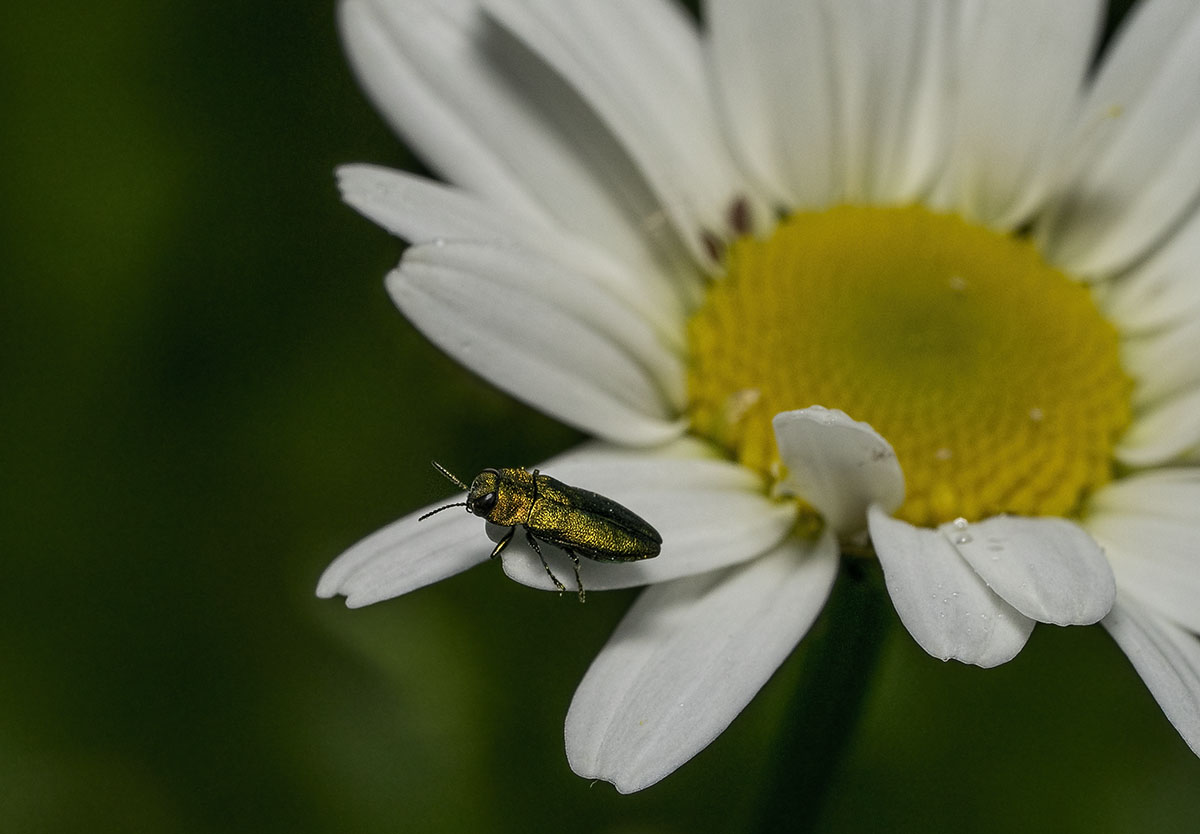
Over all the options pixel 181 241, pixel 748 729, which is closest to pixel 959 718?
pixel 748 729

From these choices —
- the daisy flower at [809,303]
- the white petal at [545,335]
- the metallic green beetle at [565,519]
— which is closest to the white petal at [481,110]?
the daisy flower at [809,303]

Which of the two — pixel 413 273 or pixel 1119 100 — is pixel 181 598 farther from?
pixel 1119 100

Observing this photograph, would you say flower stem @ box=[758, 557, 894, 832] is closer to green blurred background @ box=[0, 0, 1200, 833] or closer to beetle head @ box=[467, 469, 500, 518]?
green blurred background @ box=[0, 0, 1200, 833]

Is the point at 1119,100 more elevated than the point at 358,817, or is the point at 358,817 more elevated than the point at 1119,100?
the point at 1119,100

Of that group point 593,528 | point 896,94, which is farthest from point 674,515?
point 896,94

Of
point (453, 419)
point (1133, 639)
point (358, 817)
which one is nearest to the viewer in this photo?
point (1133, 639)

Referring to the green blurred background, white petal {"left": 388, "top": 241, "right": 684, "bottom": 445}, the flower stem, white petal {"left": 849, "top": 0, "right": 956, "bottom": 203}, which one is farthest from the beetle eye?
white petal {"left": 849, "top": 0, "right": 956, "bottom": 203}
